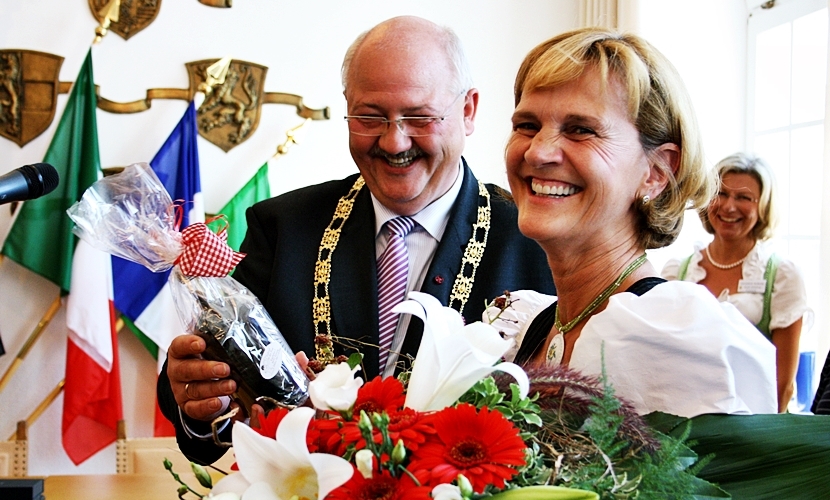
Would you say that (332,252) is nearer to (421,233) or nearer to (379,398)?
(421,233)

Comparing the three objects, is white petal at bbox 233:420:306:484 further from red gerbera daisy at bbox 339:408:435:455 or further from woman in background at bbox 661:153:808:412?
woman in background at bbox 661:153:808:412

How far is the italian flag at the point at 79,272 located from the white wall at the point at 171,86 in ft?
0.41

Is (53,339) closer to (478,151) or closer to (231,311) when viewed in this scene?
(478,151)

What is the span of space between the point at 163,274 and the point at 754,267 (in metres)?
2.55

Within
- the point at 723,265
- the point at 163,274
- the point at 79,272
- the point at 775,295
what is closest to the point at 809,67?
the point at 723,265

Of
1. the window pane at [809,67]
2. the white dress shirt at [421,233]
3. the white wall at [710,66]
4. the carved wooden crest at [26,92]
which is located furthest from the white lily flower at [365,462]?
the window pane at [809,67]

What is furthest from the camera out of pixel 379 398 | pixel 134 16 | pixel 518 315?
pixel 134 16

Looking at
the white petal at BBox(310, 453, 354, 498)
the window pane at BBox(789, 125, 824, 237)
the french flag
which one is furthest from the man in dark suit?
the window pane at BBox(789, 125, 824, 237)

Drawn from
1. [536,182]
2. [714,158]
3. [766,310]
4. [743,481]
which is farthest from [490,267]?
[714,158]

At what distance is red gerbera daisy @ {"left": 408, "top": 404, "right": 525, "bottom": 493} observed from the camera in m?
0.55

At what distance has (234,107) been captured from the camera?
12.9 feet

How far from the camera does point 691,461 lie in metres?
0.65

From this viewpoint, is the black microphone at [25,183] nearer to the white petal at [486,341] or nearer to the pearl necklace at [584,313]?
the pearl necklace at [584,313]

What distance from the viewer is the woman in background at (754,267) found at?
3.46 metres
